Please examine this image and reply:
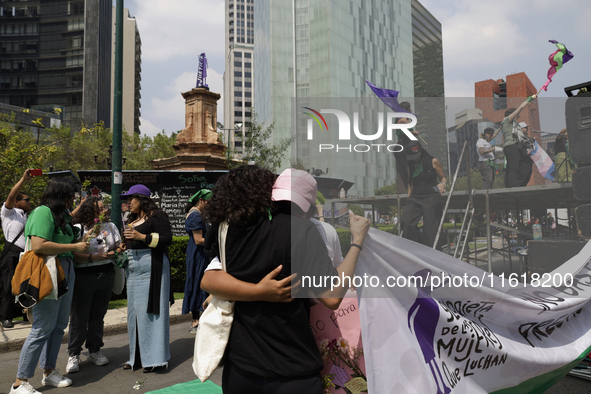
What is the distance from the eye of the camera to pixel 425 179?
2172mm

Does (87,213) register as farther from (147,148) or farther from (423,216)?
(147,148)

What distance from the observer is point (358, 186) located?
215cm

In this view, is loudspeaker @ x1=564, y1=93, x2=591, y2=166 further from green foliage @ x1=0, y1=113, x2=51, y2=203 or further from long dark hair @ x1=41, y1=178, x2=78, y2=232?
green foliage @ x1=0, y1=113, x2=51, y2=203

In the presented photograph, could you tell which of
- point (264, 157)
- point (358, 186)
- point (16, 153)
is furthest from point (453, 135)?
point (264, 157)

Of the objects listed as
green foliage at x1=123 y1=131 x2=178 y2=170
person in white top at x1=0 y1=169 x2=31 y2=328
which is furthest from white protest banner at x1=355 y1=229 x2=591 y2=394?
green foliage at x1=123 y1=131 x2=178 y2=170

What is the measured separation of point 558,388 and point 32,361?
4782 mm

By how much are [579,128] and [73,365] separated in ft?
16.7

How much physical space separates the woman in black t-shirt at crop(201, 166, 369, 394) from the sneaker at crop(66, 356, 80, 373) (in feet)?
10.7

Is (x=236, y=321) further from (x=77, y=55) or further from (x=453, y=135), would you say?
(x=77, y=55)

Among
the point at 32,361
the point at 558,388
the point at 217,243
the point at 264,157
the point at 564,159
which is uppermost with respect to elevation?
the point at 264,157

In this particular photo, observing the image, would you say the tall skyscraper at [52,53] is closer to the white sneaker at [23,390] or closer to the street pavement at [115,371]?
the street pavement at [115,371]

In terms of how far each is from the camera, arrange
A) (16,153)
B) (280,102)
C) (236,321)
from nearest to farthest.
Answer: (236,321) < (16,153) < (280,102)

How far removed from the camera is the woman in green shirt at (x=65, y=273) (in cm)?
371

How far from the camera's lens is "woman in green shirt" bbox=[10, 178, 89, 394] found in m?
3.71
